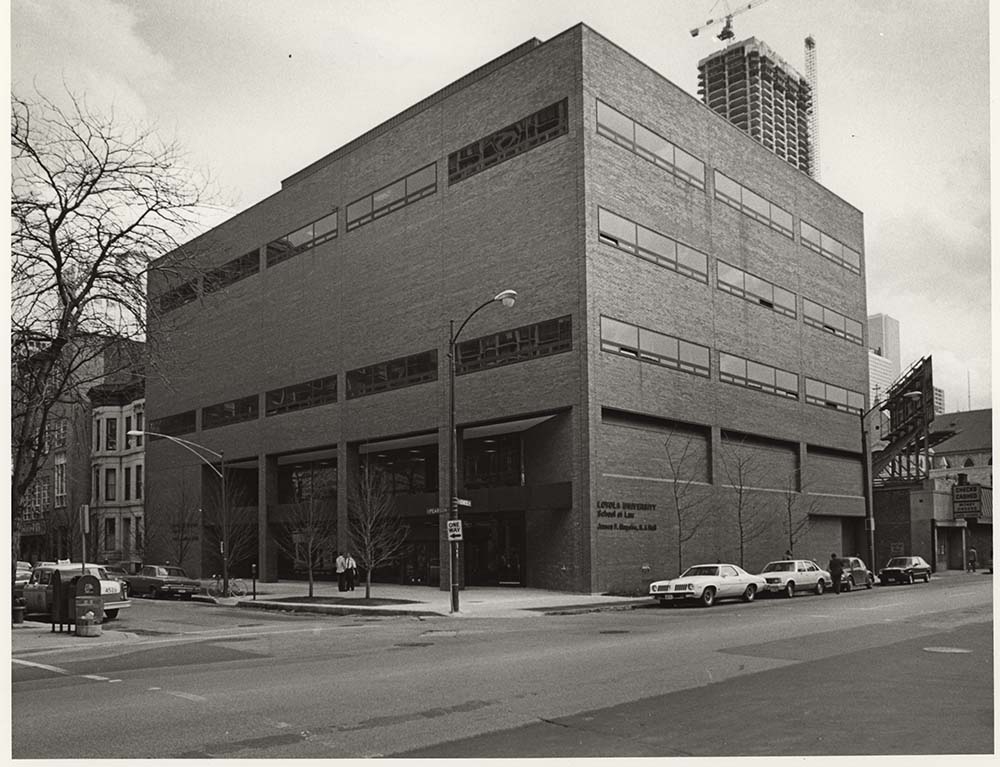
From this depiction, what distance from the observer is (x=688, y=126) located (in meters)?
45.3

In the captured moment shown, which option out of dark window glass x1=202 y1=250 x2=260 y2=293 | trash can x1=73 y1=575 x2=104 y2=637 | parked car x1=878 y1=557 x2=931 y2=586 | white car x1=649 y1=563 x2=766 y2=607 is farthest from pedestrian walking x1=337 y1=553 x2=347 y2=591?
parked car x1=878 y1=557 x2=931 y2=586

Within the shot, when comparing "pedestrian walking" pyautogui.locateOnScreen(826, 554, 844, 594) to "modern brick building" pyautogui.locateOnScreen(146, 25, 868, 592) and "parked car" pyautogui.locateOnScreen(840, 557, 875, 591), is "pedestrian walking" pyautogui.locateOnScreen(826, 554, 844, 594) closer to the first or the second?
"parked car" pyautogui.locateOnScreen(840, 557, 875, 591)

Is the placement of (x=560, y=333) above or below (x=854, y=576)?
above

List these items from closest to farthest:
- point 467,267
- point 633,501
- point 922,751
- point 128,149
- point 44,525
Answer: point 922,751, point 128,149, point 633,501, point 467,267, point 44,525

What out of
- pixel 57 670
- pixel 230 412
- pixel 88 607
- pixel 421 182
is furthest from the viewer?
pixel 230 412

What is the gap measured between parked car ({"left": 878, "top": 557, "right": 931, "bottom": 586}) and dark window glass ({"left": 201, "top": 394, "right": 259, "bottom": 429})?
1278 inches

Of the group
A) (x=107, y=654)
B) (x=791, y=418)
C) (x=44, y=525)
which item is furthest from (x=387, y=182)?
(x=44, y=525)

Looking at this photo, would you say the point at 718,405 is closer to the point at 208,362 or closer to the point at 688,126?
the point at 688,126

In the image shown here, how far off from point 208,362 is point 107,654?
43751mm

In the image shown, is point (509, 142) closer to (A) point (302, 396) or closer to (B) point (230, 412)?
(A) point (302, 396)

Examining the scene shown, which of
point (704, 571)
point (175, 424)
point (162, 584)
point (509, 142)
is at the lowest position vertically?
point (162, 584)

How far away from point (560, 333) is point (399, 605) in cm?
1227

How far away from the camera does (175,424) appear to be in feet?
210

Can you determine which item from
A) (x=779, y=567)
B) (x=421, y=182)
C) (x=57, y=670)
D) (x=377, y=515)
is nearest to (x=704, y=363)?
(x=779, y=567)
